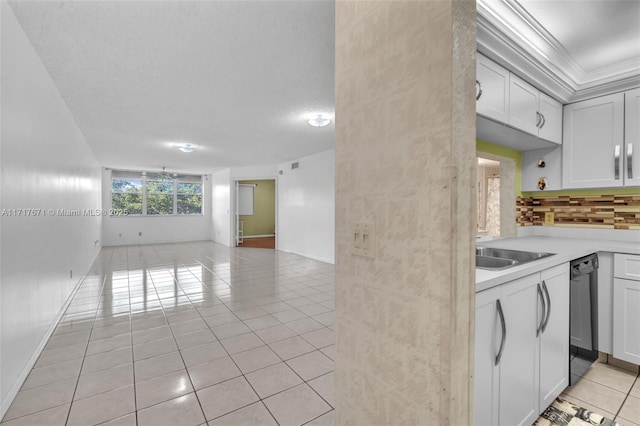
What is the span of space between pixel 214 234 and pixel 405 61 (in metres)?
10.00

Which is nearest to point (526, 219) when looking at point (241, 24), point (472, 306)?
point (472, 306)

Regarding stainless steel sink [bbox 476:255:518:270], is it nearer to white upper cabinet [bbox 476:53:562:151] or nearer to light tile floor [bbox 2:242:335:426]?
white upper cabinet [bbox 476:53:562:151]

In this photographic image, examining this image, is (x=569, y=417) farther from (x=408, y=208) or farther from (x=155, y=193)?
(x=155, y=193)

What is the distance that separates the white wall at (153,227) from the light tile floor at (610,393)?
32.8 ft

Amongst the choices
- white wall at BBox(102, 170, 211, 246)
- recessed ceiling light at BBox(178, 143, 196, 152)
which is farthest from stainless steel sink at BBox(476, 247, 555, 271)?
white wall at BBox(102, 170, 211, 246)

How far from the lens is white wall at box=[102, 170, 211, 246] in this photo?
8.70 metres

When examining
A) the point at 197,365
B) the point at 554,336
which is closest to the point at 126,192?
the point at 197,365

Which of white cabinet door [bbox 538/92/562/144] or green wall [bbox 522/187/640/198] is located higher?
white cabinet door [bbox 538/92/562/144]

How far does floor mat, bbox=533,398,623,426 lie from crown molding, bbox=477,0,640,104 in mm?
2174

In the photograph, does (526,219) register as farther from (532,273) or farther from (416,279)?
(416,279)

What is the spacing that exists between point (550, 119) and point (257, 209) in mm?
9949

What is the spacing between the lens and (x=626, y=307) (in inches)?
81.7

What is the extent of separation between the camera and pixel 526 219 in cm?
308

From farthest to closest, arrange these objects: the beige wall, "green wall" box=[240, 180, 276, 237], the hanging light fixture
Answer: "green wall" box=[240, 180, 276, 237]
the hanging light fixture
the beige wall
